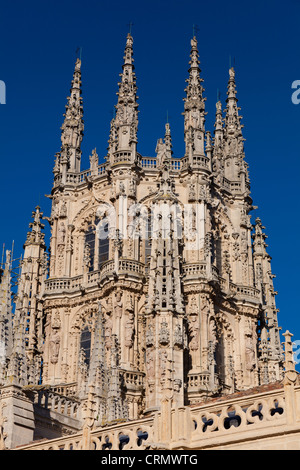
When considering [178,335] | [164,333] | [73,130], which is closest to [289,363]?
[164,333]

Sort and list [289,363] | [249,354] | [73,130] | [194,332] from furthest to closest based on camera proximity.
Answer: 1. [73,130]
2. [249,354]
3. [194,332]
4. [289,363]

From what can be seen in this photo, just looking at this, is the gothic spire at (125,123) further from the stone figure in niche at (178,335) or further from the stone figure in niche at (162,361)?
the stone figure in niche at (162,361)

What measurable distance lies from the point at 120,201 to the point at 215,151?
8670 mm

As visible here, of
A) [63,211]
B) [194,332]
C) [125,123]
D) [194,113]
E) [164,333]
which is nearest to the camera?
[164,333]

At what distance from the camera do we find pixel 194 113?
1950 inches

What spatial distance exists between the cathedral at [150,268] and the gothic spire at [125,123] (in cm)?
8

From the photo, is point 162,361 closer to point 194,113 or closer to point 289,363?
point 194,113

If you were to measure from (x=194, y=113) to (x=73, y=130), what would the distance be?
25.7ft

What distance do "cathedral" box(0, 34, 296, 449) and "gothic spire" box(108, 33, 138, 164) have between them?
0.08m

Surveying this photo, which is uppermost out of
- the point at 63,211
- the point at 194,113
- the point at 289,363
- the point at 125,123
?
the point at 194,113

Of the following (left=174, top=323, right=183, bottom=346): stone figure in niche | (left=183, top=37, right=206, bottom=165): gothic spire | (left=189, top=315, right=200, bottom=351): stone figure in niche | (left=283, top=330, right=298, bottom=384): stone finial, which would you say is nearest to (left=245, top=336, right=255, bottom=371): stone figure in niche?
(left=189, top=315, right=200, bottom=351): stone figure in niche

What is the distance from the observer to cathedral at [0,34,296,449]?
3956 centimetres

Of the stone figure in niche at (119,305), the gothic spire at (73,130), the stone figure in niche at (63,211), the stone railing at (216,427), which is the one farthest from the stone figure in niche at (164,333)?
the stone railing at (216,427)
